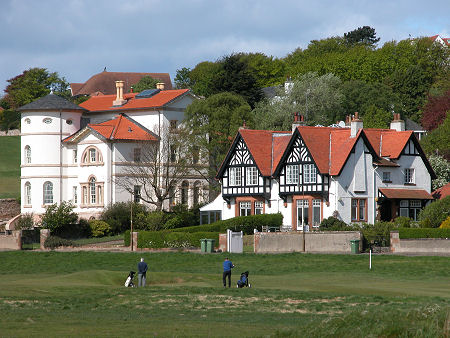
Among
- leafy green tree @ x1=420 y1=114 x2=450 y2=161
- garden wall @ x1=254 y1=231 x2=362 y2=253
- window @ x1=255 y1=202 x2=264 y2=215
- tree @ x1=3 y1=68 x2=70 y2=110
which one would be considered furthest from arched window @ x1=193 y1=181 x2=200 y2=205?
tree @ x1=3 y1=68 x2=70 y2=110

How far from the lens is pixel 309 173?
68.2 metres

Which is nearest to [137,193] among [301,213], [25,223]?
[25,223]

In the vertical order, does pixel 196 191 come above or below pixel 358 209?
above

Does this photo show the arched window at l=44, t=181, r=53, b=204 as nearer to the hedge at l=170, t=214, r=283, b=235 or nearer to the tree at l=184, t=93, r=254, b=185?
the tree at l=184, t=93, r=254, b=185

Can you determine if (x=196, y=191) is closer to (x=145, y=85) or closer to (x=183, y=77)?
(x=145, y=85)

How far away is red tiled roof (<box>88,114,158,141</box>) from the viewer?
81312 millimetres

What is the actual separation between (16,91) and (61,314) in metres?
114

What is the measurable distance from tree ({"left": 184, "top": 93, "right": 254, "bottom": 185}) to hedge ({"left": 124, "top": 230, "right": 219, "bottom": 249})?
57.4 feet

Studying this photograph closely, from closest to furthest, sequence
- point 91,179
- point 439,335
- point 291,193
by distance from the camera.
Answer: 1. point 439,335
2. point 291,193
3. point 91,179

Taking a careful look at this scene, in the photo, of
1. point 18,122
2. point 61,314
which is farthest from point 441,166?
point 18,122

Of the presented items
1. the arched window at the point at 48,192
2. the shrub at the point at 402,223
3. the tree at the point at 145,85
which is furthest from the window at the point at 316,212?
the tree at the point at 145,85

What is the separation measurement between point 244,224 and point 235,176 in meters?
7.73

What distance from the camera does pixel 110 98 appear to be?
92.0 m

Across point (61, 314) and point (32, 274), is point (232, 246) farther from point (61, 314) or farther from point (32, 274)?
point (61, 314)
